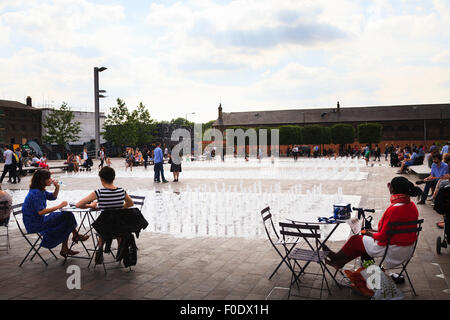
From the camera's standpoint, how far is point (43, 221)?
214 inches

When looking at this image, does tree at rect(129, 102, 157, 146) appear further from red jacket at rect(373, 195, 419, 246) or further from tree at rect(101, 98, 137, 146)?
red jacket at rect(373, 195, 419, 246)

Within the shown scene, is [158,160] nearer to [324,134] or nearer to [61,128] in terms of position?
[324,134]

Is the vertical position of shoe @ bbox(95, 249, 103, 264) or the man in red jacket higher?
the man in red jacket

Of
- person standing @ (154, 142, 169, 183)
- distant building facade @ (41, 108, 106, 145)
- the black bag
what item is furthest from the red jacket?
distant building facade @ (41, 108, 106, 145)

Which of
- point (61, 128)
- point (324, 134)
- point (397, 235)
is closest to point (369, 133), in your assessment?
point (324, 134)

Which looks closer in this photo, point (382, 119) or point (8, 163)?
point (8, 163)

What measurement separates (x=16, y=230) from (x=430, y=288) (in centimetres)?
773

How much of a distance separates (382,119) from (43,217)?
83934 mm

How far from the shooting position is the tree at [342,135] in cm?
6038

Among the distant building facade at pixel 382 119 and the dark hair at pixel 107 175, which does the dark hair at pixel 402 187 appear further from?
the distant building facade at pixel 382 119

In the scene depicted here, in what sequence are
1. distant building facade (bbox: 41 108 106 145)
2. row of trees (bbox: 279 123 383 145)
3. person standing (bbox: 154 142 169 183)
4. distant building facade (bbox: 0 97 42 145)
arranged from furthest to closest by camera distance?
1. distant building facade (bbox: 41 108 106 145)
2. distant building facade (bbox: 0 97 42 145)
3. row of trees (bbox: 279 123 383 145)
4. person standing (bbox: 154 142 169 183)

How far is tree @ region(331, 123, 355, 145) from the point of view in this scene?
198 feet

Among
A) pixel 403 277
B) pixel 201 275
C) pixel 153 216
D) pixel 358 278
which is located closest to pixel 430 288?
pixel 403 277

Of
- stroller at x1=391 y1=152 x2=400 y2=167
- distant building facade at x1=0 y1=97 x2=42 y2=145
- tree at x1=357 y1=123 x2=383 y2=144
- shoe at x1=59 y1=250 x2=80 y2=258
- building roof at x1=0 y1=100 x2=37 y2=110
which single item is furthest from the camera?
building roof at x1=0 y1=100 x2=37 y2=110
